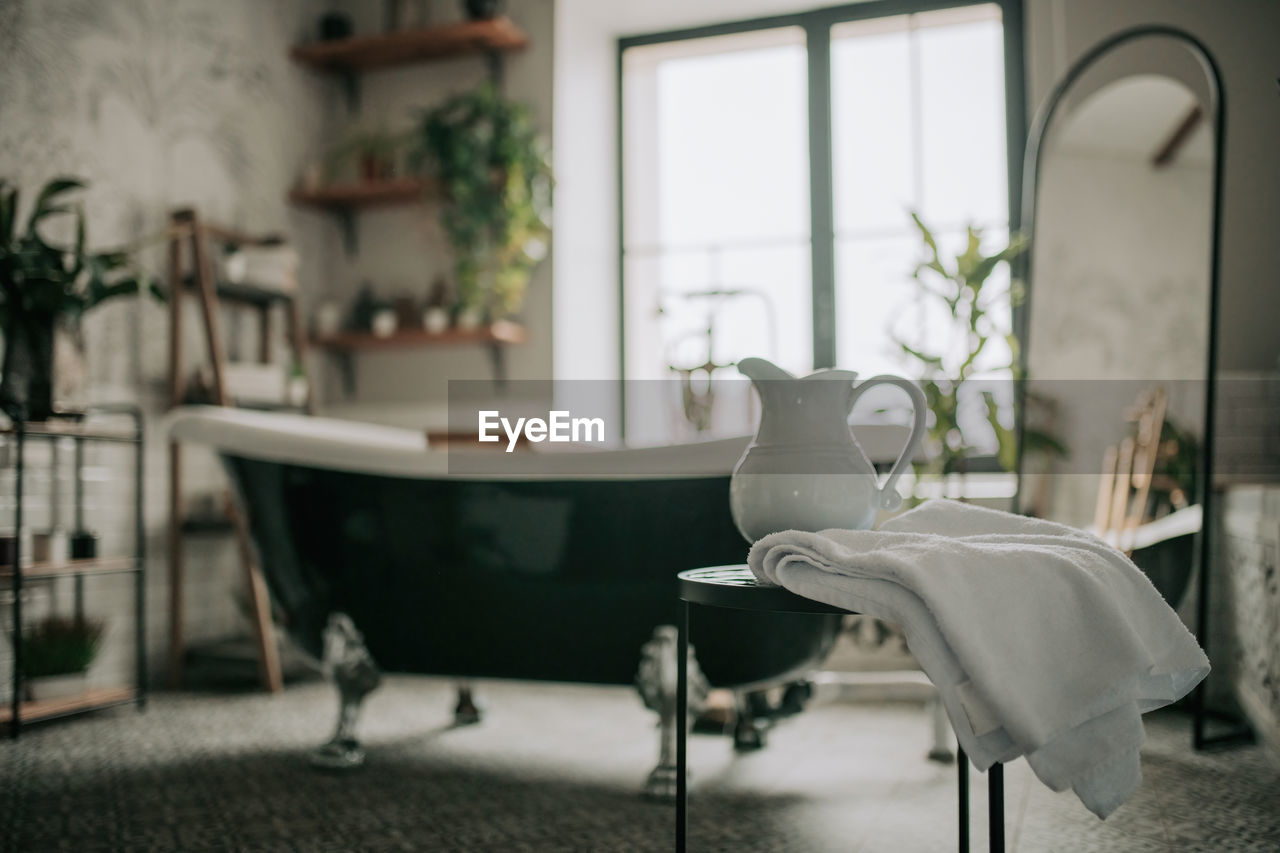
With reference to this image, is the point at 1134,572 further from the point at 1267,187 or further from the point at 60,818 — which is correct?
the point at 1267,187

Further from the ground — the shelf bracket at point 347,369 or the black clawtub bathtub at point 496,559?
the shelf bracket at point 347,369

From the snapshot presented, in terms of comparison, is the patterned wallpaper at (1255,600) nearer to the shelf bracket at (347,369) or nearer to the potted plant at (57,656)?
the potted plant at (57,656)

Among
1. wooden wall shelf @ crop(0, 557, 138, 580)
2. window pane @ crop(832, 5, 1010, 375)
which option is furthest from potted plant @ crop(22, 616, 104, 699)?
window pane @ crop(832, 5, 1010, 375)

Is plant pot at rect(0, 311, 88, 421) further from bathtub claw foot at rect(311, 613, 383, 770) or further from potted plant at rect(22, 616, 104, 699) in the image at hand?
bathtub claw foot at rect(311, 613, 383, 770)

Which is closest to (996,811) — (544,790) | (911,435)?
(911,435)

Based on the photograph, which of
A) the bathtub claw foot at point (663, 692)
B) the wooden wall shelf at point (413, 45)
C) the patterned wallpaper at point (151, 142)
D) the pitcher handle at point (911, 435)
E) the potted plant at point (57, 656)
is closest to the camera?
the pitcher handle at point (911, 435)

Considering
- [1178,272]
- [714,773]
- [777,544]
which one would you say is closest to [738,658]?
[714,773]

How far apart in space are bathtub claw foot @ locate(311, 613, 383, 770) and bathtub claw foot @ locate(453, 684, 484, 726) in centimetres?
40

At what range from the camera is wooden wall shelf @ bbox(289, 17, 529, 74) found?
3.57m

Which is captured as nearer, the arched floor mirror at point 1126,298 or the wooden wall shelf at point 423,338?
the arched floor mirror at point 1126,298

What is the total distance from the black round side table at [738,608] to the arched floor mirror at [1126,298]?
1671 millimetres

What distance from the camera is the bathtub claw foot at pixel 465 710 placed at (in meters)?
2.58

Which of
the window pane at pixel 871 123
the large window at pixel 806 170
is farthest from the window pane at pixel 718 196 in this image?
the window pane at pixel 871 123

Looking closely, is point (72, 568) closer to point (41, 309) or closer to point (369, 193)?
point (41, 309)
